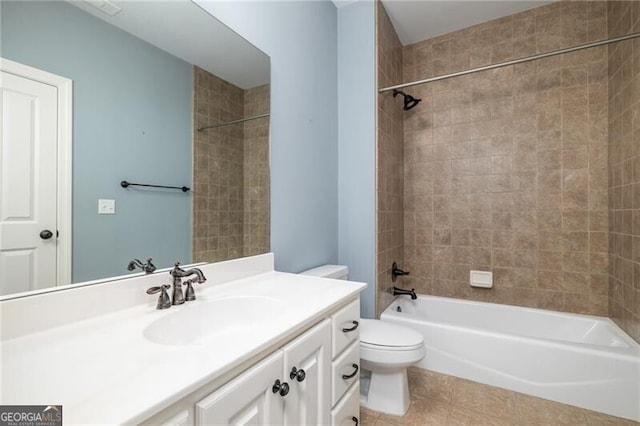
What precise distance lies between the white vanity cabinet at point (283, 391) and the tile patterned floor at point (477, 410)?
84 centimetres

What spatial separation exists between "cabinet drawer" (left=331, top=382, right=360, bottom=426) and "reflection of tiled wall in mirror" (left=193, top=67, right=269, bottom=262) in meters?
0.75

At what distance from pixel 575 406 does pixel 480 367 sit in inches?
17.8

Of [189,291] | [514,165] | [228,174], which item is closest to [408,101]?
[514,165]

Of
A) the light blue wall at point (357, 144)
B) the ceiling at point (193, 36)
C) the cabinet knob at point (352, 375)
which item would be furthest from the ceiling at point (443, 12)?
the cabinet knob at point (352, 375)

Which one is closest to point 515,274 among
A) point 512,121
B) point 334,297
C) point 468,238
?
point 468,238

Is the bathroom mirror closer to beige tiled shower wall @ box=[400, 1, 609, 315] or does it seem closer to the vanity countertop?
the vanity countertop

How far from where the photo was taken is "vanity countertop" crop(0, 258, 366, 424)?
0.45 m

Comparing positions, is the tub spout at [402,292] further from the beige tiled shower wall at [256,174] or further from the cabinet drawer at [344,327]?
the beige tiled shower wall at [256,174]

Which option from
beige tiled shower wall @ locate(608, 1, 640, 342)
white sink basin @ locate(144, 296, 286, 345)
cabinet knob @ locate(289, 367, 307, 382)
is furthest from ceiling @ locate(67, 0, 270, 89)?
beige tiled shower wall @ locate(608, 1, 640, 342)

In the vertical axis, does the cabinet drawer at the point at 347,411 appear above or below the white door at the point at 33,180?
below

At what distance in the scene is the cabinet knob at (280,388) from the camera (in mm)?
735

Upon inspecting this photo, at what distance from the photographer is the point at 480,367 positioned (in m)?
1.73

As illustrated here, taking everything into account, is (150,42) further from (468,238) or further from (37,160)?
(468,238)

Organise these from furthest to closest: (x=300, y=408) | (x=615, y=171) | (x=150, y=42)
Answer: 1. (x=615, y=171)
2. (x=150, y=42)
3. (x=300, y=408)
